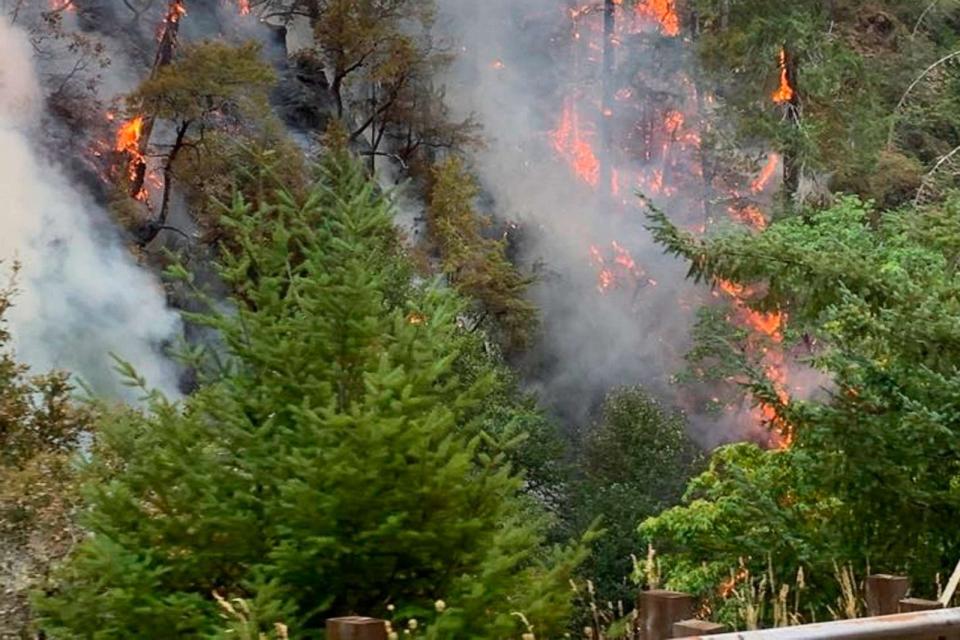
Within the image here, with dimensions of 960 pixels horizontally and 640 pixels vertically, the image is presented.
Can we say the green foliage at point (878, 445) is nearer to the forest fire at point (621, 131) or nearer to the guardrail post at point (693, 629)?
the guardrail post at point (693, 629)

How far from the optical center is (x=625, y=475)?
985 inches

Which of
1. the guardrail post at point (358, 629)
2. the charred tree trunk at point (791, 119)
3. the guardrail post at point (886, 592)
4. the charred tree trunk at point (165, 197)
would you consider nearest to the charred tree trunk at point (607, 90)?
the charred tree trunk at point (791, 119)

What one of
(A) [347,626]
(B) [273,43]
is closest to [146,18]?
(B) [273,43]

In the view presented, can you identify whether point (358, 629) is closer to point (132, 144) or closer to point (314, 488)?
point (314, 488)

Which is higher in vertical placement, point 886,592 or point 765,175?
point 765,175

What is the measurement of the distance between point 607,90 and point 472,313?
10.8 meters

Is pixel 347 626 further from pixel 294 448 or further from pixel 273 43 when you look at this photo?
pixel 273 43

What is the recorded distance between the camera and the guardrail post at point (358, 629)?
11.3 feet

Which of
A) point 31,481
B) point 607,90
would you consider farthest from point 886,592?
point 607,90

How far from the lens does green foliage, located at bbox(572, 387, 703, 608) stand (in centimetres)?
2277

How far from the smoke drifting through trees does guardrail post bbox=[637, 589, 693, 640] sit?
30120 millimetres

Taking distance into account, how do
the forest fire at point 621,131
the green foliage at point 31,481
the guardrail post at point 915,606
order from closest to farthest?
1. the guardrail post at point 915,606
2. the green foliage at point 31,481
3. the forest fire at point 621,131

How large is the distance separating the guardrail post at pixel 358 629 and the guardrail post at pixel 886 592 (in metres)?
1.70

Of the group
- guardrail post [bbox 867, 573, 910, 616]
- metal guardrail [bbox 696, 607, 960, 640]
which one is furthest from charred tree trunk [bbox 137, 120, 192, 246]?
metal guardrail [bbox 696, 607, 960, 640]
